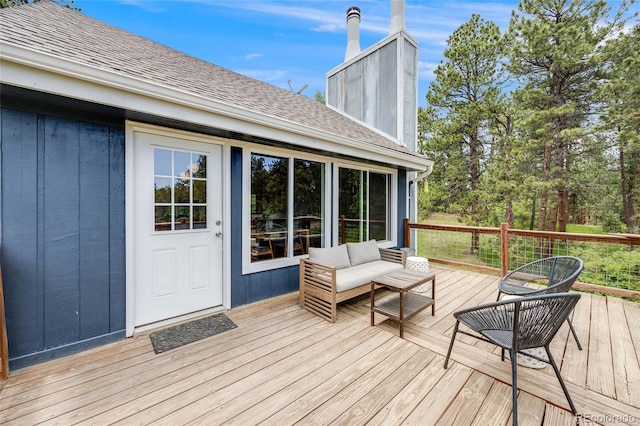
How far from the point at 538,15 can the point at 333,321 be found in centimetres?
1115

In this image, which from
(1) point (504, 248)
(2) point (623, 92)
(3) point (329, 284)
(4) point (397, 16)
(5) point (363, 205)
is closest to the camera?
(3) point (329, 284)

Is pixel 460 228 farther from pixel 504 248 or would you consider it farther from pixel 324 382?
pixel 324 382

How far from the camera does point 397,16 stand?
6348 millimetres

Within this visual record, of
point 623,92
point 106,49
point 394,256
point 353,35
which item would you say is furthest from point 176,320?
point 623,92

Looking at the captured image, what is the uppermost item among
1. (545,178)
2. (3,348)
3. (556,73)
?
(556,73)

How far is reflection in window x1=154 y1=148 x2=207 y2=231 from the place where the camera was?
295cm

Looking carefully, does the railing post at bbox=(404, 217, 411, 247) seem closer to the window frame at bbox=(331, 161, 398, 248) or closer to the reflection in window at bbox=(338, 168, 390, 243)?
the window frame at bbox=(331, 161, 398, 248)

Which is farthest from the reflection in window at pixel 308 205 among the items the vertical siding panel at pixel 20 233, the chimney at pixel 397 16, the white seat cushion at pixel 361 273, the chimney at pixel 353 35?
the chimney at pixel 353 35

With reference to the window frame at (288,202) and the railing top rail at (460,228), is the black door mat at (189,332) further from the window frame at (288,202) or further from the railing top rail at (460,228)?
the railing top rail at (460,228)

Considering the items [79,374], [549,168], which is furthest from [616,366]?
[549,168]

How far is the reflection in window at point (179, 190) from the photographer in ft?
9.69

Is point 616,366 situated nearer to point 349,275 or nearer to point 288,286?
point 349,275

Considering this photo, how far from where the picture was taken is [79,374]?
2.14m

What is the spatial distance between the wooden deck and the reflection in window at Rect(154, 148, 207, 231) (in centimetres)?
130
